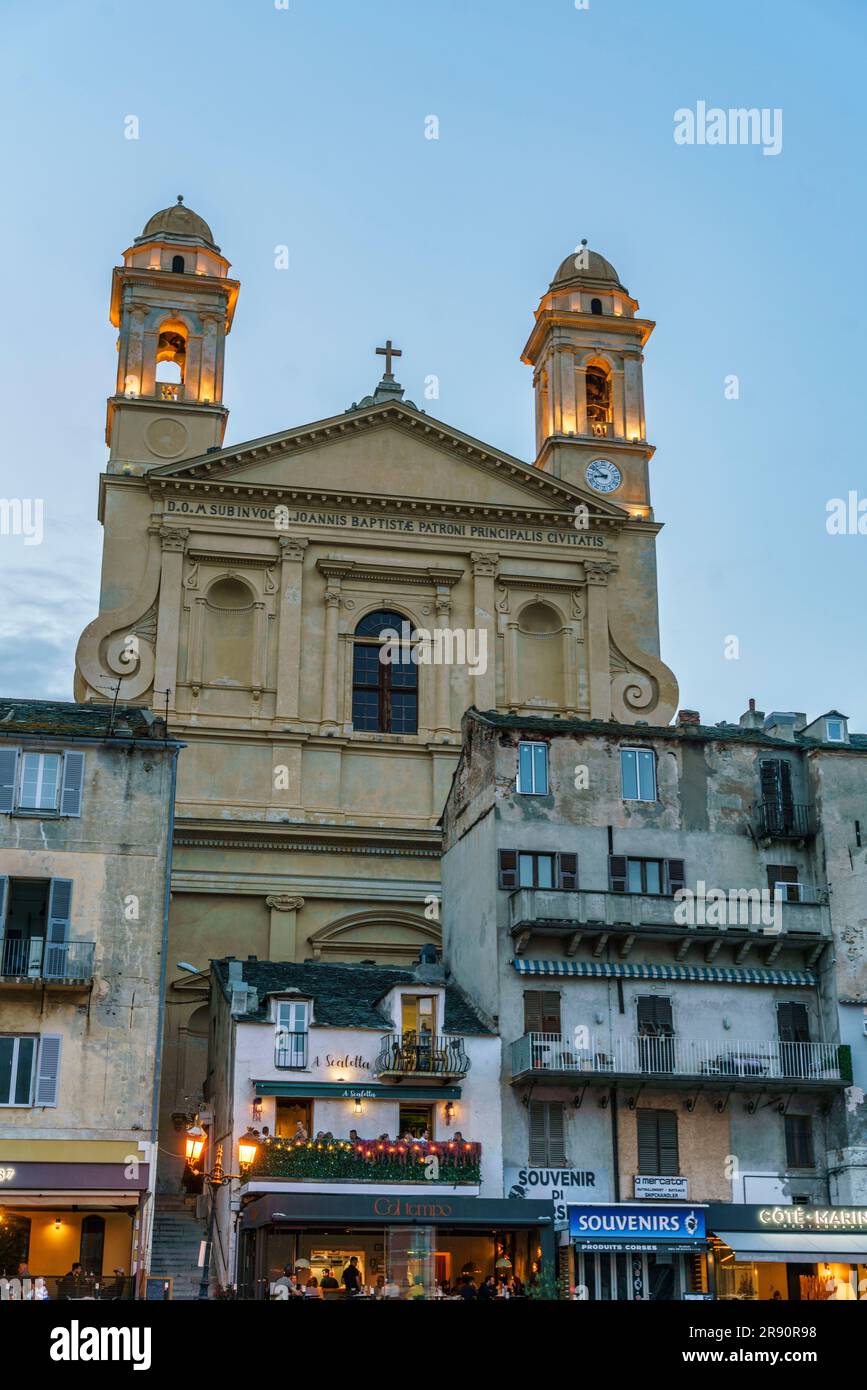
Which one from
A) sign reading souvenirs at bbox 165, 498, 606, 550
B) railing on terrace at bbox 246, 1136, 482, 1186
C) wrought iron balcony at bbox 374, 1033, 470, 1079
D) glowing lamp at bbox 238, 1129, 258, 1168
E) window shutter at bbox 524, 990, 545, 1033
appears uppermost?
sign reading souvenirs at bbox 165, 498, 606, 550

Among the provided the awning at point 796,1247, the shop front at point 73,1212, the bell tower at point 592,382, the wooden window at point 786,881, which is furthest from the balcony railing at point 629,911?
the bell tower at point 592,382

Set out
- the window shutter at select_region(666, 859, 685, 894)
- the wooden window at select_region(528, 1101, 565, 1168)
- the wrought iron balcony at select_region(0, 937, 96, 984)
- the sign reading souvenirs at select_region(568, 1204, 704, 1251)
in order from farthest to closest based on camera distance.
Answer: the window shutter at select_region(666, 859, 685, 894) < the wooden window at select_region(528, 1101, 565, 1168) < the wrought iron balcony at select_region(0, 937, 96, 984) < the sign reading souvenirs at select_region(568, 1204, 704, 1251)

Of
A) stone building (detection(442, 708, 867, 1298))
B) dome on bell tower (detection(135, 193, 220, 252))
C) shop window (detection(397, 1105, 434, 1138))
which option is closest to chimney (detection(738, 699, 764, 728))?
stone building (detection(442, 708, 867, 1298))

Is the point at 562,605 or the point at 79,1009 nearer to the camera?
the point at 79,1009

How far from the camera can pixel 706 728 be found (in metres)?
43.6

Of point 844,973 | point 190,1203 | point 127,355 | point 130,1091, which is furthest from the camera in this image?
point 127,355

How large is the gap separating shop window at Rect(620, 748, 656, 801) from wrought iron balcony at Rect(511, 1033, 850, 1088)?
581cm

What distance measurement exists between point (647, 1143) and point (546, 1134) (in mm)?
2166

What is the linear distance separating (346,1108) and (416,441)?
25.7 meters

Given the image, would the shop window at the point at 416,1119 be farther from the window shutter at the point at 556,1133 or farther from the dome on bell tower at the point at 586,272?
the dome on bell tower at the point at 586,272

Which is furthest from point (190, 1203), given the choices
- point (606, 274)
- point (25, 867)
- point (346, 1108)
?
point (606, 274)

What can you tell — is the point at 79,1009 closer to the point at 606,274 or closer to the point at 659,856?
the point at 659,856

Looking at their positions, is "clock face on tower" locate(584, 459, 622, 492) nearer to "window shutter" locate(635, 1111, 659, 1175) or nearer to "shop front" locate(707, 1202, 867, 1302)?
"window shutter" locate(635, 1111, 659, 1175)

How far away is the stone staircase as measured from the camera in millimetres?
36688
